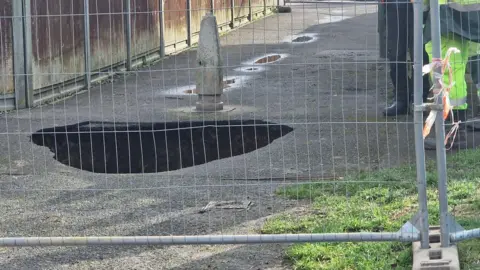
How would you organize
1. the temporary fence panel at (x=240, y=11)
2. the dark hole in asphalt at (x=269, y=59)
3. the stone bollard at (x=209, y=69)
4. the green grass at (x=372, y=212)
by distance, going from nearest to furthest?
the green grass at (x=372, y=212)
the stone bollard at (x=209, y=69)
the dark hole in asphalt at (x=269, y=59)
the temporary fence panel at (x=240, y=11)

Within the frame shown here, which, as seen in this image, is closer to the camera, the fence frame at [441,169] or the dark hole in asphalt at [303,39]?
the fence frame at [441,169]

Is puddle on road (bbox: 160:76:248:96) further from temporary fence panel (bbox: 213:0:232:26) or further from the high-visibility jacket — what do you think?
temporary fence panel (bbox: 213:0:232:26)

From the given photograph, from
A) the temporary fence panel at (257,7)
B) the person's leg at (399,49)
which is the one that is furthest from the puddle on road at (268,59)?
the temporary fence panel at (257,7)

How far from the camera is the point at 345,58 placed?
15289 millimetres

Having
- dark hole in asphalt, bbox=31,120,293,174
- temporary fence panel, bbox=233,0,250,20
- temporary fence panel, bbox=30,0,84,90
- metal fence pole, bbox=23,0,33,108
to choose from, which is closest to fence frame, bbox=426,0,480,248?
dark hole in asphalt, bbox=31,120,293,174

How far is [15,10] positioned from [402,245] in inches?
274

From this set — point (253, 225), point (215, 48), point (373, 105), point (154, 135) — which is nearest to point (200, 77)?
point (215, 48)

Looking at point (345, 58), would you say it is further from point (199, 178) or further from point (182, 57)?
point (199, 178)

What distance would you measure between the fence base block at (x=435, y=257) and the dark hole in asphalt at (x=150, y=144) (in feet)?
12.7

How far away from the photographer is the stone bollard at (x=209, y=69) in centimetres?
1083

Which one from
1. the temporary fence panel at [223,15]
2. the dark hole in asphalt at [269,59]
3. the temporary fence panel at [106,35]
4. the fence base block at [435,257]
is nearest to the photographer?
the fence base block at [435,257]

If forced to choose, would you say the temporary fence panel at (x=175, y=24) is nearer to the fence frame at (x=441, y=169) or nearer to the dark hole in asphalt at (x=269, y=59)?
the dark hole in asphalt at (x=269, y=59)

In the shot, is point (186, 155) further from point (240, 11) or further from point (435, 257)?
point (240, 11)

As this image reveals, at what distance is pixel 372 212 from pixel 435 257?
3.57 feet
